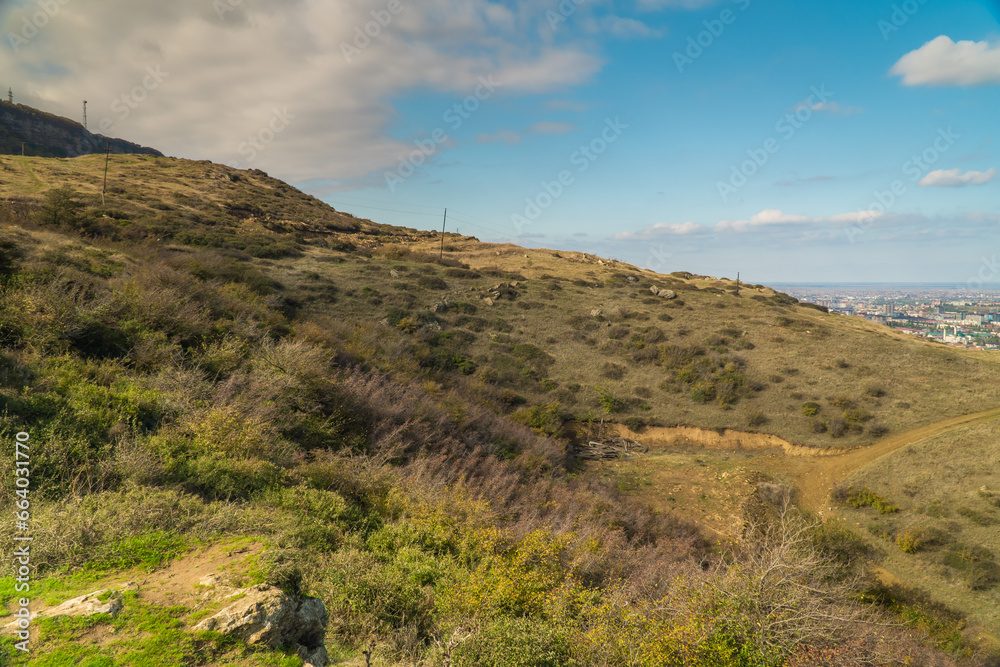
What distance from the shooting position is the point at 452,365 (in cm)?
2302

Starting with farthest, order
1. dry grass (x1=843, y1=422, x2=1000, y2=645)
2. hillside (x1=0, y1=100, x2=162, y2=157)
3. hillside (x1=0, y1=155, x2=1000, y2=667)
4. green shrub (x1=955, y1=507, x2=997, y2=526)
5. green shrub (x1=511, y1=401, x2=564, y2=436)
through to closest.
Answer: hillside (x1=0, y1=100, x2=162, y2=157), green shrub (x1=511, y1=401, x2=564, y2=436), green shrub (x1=955, y1=507, x2=997, y2=526), dry grass (x1=843, y1=422, x2=1000, y2=645), hillside (x1=0, y1=155, x2=1000, y2=667)

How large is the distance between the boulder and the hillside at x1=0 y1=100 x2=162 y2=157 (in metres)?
93.0

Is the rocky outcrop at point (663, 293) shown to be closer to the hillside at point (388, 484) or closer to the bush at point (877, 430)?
the hillside at point (388, 484)

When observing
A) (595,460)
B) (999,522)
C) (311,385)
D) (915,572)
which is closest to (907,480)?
(999,522)

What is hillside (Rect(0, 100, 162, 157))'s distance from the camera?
66312mm

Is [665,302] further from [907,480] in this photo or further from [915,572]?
[915,572]

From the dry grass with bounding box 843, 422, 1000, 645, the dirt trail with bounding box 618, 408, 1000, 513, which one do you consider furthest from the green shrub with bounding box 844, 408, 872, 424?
the dry grass with bounding box 843, 422, 1000, 645

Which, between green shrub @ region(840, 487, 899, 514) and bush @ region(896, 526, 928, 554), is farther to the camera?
green shrub @ region(840, 487, 899, 514)

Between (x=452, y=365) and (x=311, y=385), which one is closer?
(x=311, y=385)

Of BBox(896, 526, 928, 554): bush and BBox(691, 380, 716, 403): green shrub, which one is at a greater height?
BBox(691, 380, 716, 403): green shrub

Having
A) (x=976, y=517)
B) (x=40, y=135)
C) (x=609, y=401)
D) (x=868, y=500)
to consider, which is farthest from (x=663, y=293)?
→ (x=40, y=135)

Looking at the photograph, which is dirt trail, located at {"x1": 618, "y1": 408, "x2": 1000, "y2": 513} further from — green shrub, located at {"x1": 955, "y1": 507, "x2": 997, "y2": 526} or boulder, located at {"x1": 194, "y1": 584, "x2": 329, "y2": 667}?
boulder, located at {"x1": 194, "y1": 584, "x2": 329, "y2": 667}

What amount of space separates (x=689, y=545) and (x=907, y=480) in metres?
13.9

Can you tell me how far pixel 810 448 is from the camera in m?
22.1
